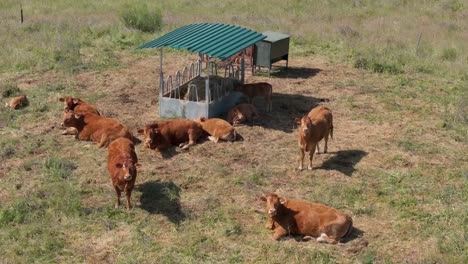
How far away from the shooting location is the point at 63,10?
28.0 metres

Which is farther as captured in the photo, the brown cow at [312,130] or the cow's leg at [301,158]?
the cow's leg at [301,158]

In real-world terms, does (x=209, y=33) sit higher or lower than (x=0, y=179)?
higher

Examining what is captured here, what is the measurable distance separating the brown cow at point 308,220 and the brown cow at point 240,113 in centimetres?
467

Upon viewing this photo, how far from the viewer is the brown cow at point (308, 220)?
8328 mm

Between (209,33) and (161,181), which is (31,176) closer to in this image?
(161,181)

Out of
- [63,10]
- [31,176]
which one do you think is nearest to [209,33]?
[31,176]

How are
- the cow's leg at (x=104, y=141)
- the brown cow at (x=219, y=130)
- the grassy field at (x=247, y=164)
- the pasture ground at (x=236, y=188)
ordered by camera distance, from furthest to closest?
the brown cow at (x=219, y=130)
the cow's leg at (x=104, y=141)
the grassy field at (x=247, y=164)
the pasture ground at (x=236, y=188)

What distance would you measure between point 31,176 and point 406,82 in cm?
1075

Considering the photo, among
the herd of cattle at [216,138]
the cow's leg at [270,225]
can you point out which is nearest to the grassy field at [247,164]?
the cow's leg at [270,225]

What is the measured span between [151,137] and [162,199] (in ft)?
6.69

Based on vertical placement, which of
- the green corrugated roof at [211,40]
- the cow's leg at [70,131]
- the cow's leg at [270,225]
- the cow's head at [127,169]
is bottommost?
the cow's leg at [70,131]

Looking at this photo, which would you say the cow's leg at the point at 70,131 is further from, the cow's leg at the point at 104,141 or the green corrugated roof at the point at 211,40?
the green corrugated roof at the point at 211,40

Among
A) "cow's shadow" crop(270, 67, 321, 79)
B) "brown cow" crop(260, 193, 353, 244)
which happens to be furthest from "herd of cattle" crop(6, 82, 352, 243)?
"cow's shadow" crop(270, 67, 321, 79)

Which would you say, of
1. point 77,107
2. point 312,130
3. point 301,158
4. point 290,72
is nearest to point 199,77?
point 77,107
